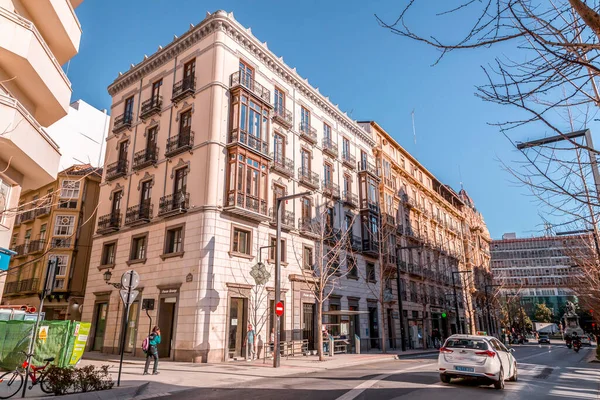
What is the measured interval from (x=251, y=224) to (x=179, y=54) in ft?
42.0

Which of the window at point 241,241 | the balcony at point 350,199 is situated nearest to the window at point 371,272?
the balcony at point 350,199

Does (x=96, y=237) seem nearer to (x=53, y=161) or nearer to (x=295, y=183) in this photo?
(x=295, y=183)

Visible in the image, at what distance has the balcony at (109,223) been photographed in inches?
1000

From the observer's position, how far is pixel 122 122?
28.0 meters

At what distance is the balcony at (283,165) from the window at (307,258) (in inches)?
215

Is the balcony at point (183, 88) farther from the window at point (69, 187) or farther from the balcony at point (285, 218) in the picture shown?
the balcony at point (285, 218)

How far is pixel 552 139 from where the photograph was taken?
5.34 meters

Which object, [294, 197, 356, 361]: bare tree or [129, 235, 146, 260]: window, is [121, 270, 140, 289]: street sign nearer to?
[129, 235, 146, 260]: window

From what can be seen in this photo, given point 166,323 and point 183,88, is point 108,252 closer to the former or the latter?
point 166,323

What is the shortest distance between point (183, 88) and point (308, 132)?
997cm

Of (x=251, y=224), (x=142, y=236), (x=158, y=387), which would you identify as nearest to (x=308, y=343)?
(x=251, y=224)

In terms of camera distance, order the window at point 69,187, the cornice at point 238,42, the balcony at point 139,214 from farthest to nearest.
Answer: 1. the cornice at point 238,42
2. the balcony at point 139,214
3. the window at point 69,187

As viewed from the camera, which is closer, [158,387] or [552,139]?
[552,139]

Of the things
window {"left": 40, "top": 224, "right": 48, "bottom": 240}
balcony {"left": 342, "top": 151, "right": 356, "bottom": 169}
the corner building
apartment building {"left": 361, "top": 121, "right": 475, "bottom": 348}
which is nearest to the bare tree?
the corner building
